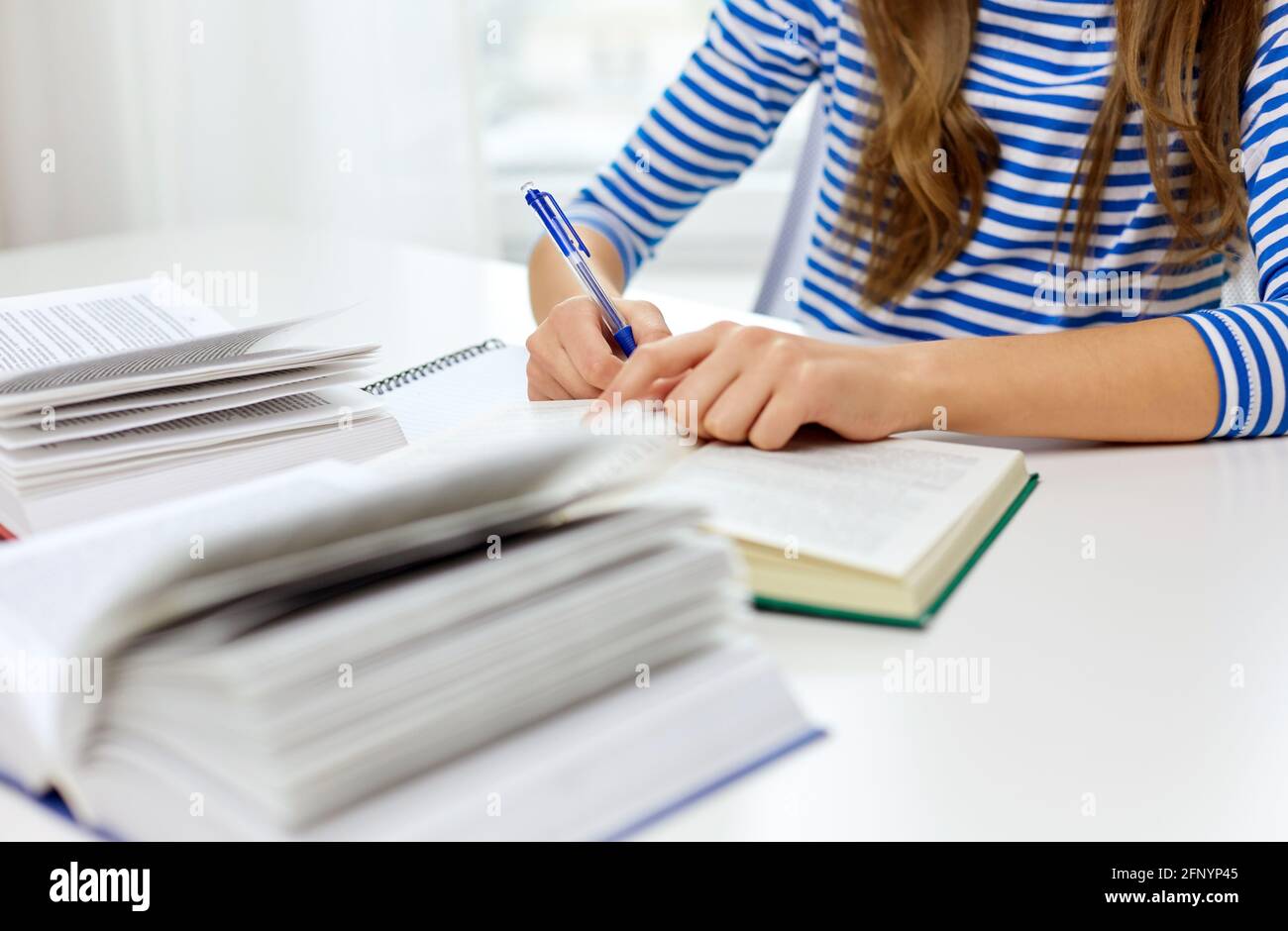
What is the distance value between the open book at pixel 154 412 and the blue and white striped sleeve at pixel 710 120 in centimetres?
50

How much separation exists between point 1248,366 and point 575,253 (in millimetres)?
415

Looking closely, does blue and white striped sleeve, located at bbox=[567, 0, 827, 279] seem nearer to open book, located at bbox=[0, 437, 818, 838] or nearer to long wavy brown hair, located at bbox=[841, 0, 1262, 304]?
long wavy brown hair, located at bbox=[841, 0, 1262, 304]

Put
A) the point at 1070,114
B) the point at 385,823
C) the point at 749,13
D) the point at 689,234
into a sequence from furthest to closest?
the point at 689,234 → the point at 749,13 → the point at 1070,114 → the point at 385,823

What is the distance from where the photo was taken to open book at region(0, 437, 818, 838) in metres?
0.36

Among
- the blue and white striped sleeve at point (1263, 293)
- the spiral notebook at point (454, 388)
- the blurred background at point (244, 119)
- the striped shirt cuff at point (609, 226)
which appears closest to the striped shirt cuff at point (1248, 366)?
the blue and white striped sleeve at point (1263, 293)

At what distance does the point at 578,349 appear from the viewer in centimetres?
77

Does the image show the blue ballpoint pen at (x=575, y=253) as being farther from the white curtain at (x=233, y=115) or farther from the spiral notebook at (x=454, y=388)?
the white curtain at (x=233, y=115)

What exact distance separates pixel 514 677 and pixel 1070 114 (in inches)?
30.5

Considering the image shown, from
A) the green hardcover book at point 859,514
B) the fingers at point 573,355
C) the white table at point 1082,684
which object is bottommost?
the white table at point 1082,684

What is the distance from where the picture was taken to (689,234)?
259cm

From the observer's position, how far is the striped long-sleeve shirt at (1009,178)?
855 mm

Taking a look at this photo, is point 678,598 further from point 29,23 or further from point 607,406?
point 29,23

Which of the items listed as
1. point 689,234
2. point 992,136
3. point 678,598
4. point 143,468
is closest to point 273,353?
point 143,468
